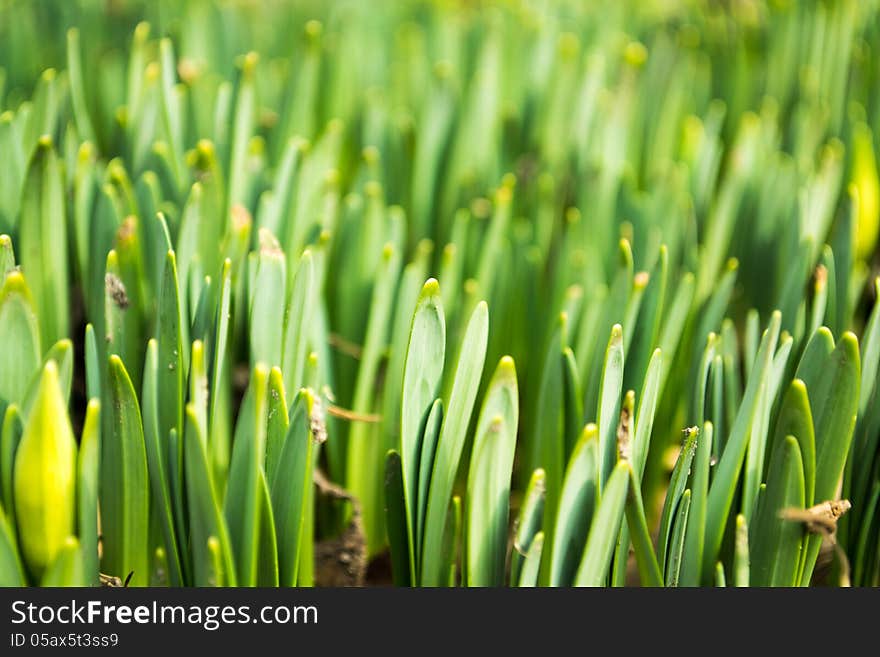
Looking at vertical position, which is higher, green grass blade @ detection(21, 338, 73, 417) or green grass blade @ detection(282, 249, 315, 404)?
green grass blade @ detection(282, 249, 315, 404)

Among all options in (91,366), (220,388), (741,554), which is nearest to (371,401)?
(220,388)

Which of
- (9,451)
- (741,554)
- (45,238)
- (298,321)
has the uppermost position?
Result: (45,238)

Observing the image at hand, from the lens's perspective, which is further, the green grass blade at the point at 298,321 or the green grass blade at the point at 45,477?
the green grass blade at the point at 298,321

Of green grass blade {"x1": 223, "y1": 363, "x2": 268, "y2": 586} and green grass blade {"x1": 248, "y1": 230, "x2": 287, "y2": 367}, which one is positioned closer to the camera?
green grass blade {"x1": 223, "y1": 363, "x2": 268, "y2": 586}

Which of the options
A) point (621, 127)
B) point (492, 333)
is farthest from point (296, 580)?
point (621, 127)

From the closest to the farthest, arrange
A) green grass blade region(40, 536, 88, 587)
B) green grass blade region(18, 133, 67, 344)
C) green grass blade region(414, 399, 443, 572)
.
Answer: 1. green grass blade region(40, 536, 88, 587)
2. green grass blade region(414, 399, 443, 572)
3. green grass blade region(18, 133, 67, 344)

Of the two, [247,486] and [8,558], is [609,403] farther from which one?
[8,558]

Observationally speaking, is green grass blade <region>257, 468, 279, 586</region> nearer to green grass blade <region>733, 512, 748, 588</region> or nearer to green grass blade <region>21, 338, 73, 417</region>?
green grass blade <region>21, 338, 73, 417</region>

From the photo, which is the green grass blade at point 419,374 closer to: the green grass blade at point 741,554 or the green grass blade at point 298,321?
the green grass blade at point 298,321

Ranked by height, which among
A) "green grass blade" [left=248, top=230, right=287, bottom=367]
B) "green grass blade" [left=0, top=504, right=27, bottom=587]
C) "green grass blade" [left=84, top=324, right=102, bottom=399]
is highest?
"green grass blade" [left=248, top=230, right=287, bottom=367]

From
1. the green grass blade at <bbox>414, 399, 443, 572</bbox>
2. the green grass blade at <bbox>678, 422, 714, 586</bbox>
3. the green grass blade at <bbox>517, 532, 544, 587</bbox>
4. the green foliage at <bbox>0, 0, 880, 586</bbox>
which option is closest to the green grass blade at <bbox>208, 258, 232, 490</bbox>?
the green foliage at <bbox>0, 0, 880, 586</bbox>

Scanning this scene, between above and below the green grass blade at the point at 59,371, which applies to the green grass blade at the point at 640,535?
below

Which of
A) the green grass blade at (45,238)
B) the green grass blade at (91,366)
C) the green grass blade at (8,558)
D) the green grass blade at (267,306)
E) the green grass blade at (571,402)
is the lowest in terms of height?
the green grass blade at (8,558)

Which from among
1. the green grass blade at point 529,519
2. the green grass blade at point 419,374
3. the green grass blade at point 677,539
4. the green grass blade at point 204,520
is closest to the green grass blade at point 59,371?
the green grass blade at point 204,520
